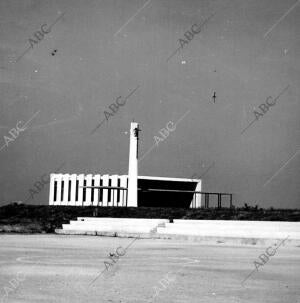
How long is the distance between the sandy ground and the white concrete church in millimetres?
49449

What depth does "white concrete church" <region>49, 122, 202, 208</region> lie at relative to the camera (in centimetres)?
6531

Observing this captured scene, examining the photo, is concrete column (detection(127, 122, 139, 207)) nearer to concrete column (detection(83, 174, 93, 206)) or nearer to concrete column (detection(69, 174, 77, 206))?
concrete column (detection(83, 174, 93, 206))

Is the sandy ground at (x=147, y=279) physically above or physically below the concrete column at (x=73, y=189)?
below

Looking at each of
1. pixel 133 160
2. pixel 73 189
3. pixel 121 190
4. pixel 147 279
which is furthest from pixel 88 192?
pixel 147 279

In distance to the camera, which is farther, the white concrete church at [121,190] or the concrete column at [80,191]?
the concrete column at [80,191]

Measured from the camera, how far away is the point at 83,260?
12.8m

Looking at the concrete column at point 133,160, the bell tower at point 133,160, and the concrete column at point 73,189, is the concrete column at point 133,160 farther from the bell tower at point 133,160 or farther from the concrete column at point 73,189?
the concrete column at point 73,189

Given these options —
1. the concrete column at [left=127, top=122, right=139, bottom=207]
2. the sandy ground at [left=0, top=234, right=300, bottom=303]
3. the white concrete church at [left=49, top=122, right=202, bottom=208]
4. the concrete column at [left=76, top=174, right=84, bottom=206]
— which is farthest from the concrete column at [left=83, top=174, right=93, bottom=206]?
the sandy ground at [left=0, top=234, right=300, bottom=303]

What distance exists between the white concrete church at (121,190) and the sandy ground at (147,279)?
162ft

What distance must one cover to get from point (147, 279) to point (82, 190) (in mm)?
62518

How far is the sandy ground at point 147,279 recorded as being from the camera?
24.2 ft

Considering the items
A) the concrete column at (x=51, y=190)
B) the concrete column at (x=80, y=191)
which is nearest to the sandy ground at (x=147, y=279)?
the concrete column at (x=80, y=191)

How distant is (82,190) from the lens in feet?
234

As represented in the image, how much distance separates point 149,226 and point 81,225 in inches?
144
